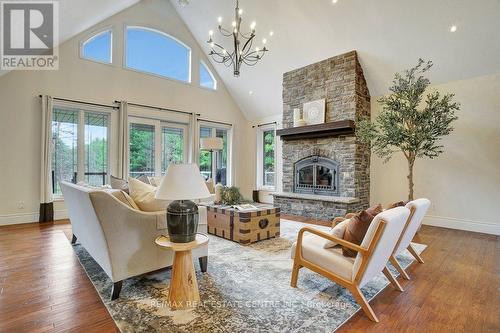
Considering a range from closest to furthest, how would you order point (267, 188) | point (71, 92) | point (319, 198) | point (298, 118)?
1. point (71, 92)
2. point (319, 198)
3. point (298, 118)
4. point (267, 188)

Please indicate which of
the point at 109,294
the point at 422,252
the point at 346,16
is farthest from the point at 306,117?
the point at 109,294

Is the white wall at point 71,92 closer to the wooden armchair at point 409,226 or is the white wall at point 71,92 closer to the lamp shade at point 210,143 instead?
the lamp shade at point 210,143

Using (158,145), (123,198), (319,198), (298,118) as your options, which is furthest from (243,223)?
(158,145)

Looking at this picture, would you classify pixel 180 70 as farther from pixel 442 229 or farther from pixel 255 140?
pixel 442 229

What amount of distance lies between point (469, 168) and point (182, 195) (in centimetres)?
517

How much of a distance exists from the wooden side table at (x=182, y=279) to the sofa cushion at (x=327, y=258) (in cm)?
94

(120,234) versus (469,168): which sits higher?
(469,168)

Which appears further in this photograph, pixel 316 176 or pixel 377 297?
pixel 316 176

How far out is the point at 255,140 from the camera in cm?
816

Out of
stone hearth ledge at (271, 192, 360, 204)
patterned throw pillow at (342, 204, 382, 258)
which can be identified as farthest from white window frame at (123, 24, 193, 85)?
patterned throw pillow at (342, 204, 382, 258)

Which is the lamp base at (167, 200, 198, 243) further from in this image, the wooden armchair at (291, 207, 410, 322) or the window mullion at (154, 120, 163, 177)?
the window mullion at (154, 120, 163, 177)

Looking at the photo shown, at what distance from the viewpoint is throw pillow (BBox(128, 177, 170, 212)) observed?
7.87ft

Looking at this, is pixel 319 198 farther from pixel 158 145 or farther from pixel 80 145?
pixel 80 145

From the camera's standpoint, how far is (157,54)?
6520mm
